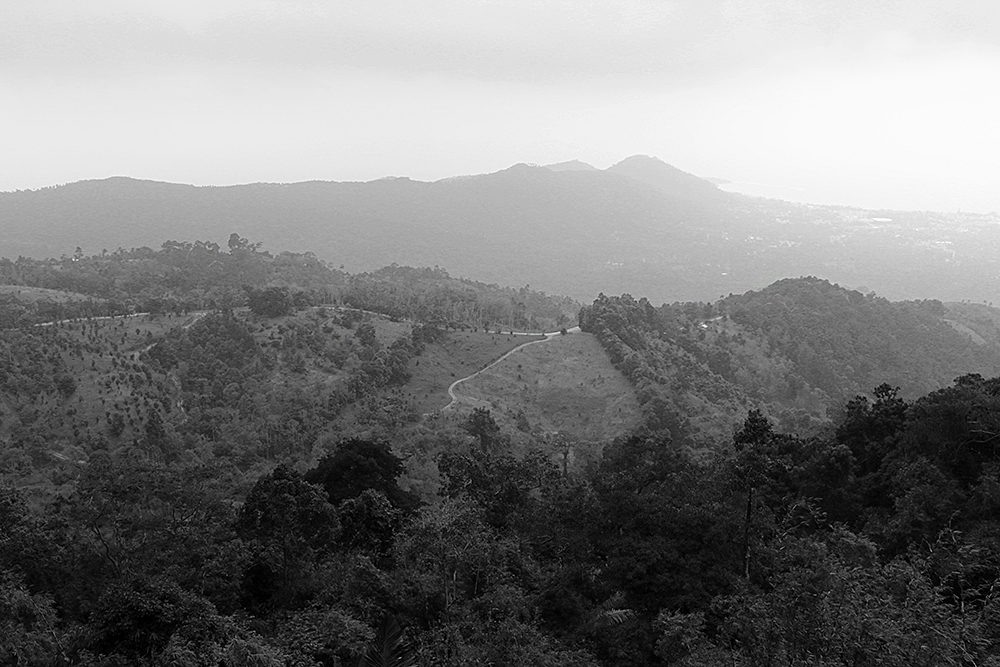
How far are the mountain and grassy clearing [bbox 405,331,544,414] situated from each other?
279 ft

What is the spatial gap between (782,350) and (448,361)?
108 feet

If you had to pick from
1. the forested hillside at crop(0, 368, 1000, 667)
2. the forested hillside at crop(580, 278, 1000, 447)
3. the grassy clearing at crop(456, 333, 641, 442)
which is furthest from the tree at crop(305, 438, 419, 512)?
the forested hillside at crop(580, 278, 1000, 447)

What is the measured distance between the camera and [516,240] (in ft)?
611

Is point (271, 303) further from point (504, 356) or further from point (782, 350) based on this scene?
point (782, 350)

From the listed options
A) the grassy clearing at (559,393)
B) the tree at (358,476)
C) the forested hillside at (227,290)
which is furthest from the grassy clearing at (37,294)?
the tree at (358,476)

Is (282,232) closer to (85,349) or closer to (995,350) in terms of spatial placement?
(85,349)

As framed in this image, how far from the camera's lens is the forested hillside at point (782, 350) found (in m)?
50.4

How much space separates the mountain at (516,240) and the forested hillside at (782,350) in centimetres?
6520

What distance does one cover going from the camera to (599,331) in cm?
5653

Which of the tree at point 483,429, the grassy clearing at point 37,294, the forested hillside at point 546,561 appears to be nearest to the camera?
the forested hillside at point 546,561

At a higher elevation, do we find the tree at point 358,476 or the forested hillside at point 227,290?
the forested hillside at point 227,290

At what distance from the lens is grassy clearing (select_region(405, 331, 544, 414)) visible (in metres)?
44.3

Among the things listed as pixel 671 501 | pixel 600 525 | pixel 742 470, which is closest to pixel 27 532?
pixel 600 525

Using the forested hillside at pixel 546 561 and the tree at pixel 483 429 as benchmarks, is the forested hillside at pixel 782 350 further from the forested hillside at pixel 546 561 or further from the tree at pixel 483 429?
the forested hillside at pixel 546 561
